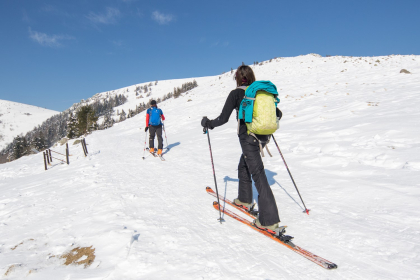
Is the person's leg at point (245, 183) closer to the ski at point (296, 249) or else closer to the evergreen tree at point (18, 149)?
the ski at point (296, 249)

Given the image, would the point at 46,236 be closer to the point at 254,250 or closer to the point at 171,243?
the point at 171,243

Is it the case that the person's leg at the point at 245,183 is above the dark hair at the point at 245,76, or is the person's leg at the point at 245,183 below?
below

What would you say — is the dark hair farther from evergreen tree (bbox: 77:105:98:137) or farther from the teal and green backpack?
evergreen tree (bbox: 77:105:98:137)

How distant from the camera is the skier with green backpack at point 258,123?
10.4 feet

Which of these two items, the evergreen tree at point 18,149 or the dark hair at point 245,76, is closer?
the dark hair at point 245,76

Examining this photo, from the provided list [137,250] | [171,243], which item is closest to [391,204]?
[171,243]

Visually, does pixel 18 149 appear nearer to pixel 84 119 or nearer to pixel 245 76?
pixel 84 119

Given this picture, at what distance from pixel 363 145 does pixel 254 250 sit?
5.56 metres

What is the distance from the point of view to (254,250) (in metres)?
2.90

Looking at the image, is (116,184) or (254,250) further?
(116,184)

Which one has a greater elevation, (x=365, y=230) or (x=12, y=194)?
(x=12, y=194)

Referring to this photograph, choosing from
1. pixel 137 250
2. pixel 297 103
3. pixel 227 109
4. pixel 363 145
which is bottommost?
pixel 137 250

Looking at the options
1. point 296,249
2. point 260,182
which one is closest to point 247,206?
point 260,182

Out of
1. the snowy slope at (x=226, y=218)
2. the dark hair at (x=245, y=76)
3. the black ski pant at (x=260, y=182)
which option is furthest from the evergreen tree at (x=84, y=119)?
the black ski pant at (x=260, y=182)
